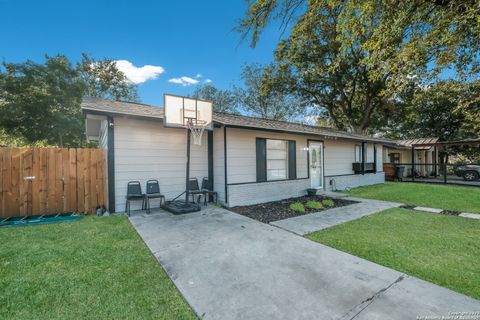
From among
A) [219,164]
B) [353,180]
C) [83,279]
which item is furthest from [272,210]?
[353,180]

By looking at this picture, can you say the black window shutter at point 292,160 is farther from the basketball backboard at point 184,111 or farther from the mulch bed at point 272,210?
the basketball backboard at point 184,111

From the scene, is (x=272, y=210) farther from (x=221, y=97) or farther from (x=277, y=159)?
(x=221, y=97)

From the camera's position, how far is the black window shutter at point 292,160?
8.27m

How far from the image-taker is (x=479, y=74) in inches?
226

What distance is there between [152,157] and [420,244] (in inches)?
253

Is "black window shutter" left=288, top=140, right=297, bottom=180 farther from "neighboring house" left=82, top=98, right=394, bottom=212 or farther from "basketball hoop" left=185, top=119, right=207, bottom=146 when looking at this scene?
"basketball hoop" left=185, top=119, right=207, bottom=146

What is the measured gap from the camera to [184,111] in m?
6.09

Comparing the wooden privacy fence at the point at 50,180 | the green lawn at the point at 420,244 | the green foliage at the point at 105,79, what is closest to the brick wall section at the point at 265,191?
the green lawn at the point at 420,244

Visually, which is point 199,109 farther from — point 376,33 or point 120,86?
point 120,86

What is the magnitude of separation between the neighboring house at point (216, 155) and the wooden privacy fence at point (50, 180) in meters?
0.67

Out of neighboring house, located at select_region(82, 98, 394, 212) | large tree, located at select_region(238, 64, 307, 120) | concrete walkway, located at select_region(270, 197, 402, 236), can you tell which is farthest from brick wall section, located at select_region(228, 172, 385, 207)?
large tree, located at select_region(238, 64, 307, 120)

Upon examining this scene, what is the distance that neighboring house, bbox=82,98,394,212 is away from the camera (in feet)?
19.2

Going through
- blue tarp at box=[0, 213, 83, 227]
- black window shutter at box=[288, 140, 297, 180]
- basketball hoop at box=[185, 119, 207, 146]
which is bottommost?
blue tarp at box=[0, 213, 83, 227]

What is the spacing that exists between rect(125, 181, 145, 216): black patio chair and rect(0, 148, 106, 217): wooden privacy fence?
0.88 metres
